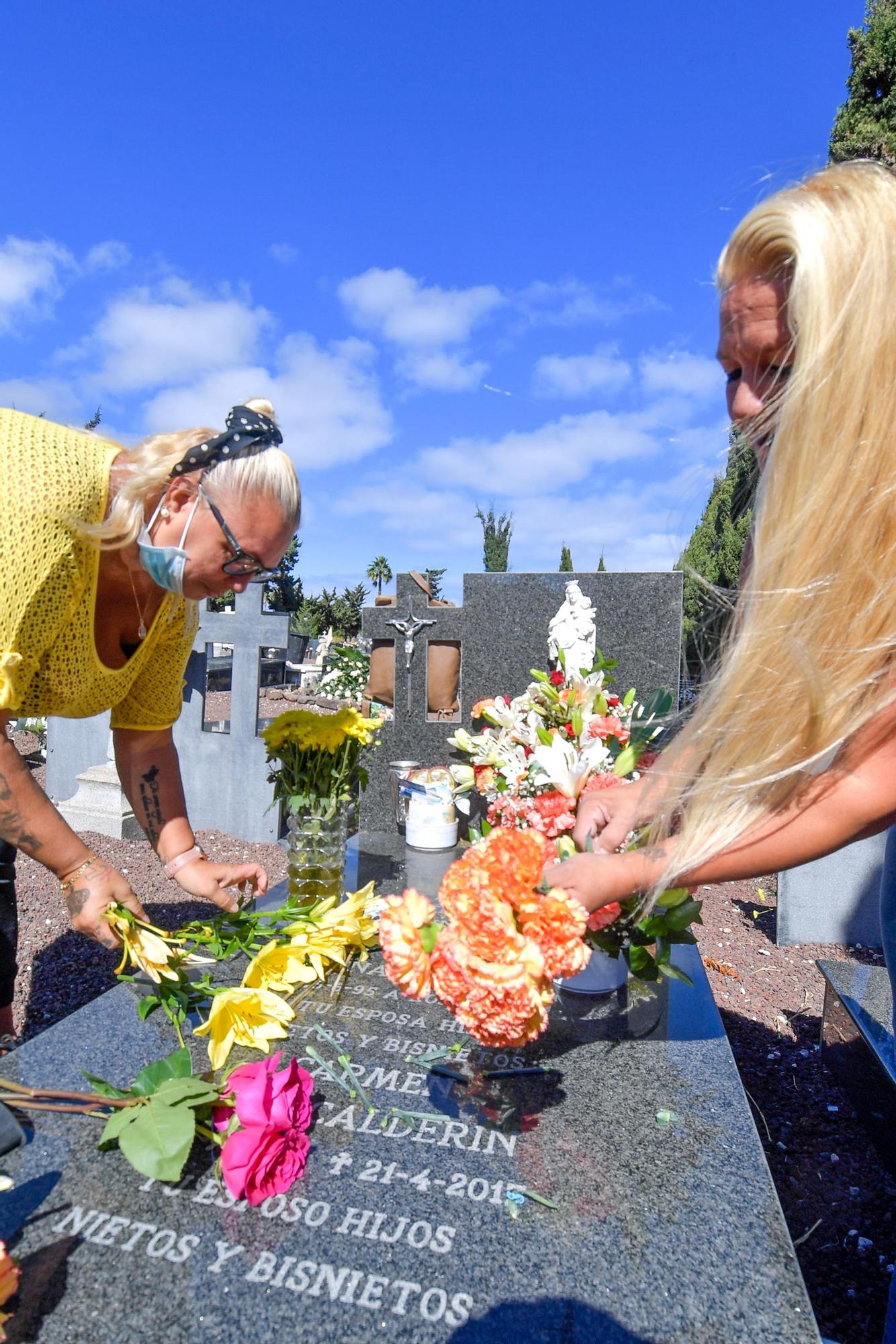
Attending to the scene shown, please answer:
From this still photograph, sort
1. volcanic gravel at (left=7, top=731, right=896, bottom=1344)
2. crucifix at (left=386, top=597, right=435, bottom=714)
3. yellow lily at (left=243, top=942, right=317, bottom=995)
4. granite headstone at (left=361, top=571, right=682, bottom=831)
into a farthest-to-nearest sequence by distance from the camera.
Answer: crucifix at (left=386, top=597, right=435, bottom=714)
granite headstone at (left=361, top=571, right=682, bottom=831)
volcanic gravel at (left=7, top=731, right=896, bottom=1344)
yellow lily at (left=243, top=942, right=317, bottom=995)

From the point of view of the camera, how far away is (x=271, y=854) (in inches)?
207

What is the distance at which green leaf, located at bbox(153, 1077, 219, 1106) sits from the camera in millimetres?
1168

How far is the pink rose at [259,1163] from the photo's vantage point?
1129 millimetres

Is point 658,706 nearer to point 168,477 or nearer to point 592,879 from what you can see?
point 592,879

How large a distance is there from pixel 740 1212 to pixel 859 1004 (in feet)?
5.16

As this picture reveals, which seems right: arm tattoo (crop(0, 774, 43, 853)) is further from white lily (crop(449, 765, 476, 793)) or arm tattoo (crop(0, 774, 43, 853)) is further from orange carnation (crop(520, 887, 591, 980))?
white lily (crop(449, 765, 476, 793))

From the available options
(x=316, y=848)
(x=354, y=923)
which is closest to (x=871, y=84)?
(x=316, y=848)

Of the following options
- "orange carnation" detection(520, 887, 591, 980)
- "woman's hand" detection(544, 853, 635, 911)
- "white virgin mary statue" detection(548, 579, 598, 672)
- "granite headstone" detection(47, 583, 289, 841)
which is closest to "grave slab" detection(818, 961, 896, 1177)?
"woman's hand" detection(544, 853, 635, 911)

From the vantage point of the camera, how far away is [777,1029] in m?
3.22

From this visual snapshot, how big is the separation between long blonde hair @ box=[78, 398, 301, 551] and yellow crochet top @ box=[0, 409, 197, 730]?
0.15ft

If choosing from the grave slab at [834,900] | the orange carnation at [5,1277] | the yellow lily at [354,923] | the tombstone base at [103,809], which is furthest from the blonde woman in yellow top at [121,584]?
the tombstone base at [103,809]

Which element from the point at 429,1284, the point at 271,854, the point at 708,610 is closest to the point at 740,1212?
the point at 429,1284

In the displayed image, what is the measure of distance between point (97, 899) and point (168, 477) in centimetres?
93

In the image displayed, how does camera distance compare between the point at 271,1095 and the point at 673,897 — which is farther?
the point at 673,897
